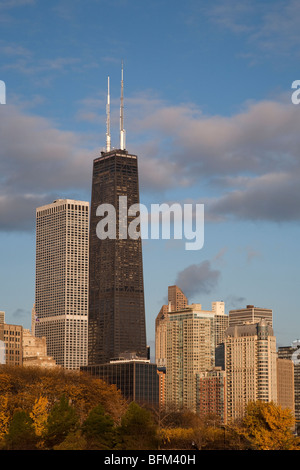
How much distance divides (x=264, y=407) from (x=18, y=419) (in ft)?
122

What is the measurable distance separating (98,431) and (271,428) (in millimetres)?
25791

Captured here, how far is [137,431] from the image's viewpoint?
405 feet

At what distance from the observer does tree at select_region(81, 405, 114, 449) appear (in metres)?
123

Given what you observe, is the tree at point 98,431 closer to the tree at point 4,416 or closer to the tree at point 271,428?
the tree at point 4,416

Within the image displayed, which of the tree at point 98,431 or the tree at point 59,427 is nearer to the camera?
the tree at point 98,431

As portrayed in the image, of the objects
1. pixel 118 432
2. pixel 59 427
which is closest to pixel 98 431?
pixel 118 432

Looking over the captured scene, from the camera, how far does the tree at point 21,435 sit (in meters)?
124

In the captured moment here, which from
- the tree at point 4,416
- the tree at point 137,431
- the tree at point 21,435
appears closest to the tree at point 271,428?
the tree at point 137,431

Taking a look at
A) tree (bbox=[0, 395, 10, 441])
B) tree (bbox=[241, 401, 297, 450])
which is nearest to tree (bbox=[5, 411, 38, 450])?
tree (bbox=[0, 395, 10, 441])

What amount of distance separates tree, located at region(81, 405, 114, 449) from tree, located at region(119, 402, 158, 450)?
1.84 metres

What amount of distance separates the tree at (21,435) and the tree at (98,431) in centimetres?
776
